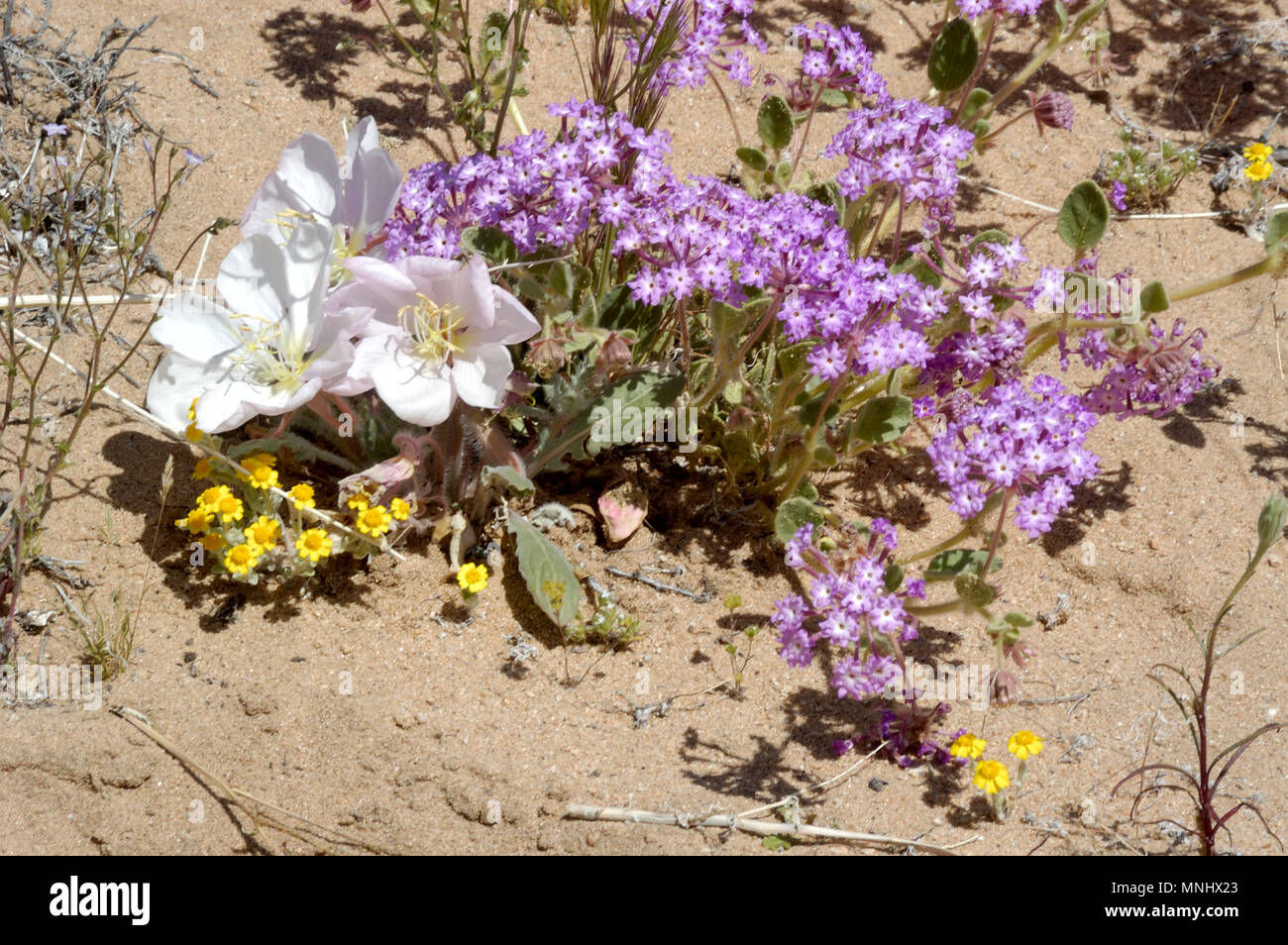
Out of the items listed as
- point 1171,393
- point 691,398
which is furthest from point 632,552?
point 1171,393

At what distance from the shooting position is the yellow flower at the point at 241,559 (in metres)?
2.72

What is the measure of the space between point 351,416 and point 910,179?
1462 mm

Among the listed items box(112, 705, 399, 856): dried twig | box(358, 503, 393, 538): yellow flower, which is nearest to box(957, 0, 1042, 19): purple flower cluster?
box(358, 503, 393, 538): yellow flower

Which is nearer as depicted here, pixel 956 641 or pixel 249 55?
pixel 956 641

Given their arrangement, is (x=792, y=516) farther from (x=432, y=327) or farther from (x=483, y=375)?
(x=432, y=327)

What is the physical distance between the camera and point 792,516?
9.34ft

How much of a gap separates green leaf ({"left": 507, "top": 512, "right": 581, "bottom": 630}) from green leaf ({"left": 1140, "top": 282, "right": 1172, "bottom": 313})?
1.47 m

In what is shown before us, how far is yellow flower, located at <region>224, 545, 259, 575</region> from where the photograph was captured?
272 centimetres

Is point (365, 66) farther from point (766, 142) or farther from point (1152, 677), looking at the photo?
point (1152, 677)

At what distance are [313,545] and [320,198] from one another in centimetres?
85

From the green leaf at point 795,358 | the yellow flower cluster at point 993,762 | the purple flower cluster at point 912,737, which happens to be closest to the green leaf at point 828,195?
the green leaf at point 795,358

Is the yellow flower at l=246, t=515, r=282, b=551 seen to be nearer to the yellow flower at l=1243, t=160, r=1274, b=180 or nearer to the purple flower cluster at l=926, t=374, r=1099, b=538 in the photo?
the purple flower cluster at l=926, t=374, r=1099, b=538

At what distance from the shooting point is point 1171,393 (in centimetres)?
290

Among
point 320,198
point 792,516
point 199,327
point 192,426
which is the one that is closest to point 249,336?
point 199,327
